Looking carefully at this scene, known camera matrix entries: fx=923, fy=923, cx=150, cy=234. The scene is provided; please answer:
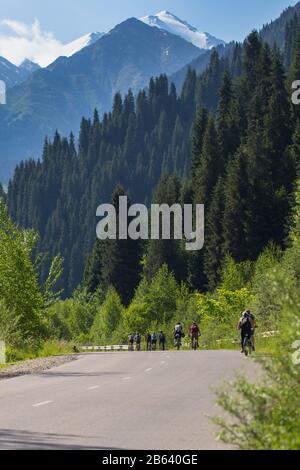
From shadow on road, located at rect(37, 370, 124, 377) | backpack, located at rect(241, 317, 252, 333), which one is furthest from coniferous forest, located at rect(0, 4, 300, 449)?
shadow on road, located at rect(37, 370, 124, 377)

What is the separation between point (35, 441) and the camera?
11.5 meters

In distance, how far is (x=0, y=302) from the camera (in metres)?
39.2

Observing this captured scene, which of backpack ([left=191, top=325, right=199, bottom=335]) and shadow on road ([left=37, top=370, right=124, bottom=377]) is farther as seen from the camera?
backpack ([left=191, top=325, right=199, bottom=335])

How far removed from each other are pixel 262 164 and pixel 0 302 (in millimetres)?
65393

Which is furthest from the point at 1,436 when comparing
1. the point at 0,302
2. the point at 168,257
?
the point at 168,257

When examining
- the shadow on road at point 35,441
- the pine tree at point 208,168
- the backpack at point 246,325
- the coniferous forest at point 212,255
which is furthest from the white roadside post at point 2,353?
the pine tree at point 208,168

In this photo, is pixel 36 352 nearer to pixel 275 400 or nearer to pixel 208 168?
pixel 275 400

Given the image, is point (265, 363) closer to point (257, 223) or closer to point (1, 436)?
point (1, 436)

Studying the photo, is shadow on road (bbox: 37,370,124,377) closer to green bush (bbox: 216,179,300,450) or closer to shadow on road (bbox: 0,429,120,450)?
shadow on road (bbox: 0,429,120,450)

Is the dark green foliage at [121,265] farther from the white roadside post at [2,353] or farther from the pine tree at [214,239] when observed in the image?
the white roadside post at [2,353]

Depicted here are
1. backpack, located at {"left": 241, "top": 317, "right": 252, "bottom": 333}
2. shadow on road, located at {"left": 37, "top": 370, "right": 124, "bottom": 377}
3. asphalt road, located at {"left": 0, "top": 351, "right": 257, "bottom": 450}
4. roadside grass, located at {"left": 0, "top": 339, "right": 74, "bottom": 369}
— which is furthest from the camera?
roadside grass, located at {"left": 0, "top": 339, "right": 74, "bottom": 369}

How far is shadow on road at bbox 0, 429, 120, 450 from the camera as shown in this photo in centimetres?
1088

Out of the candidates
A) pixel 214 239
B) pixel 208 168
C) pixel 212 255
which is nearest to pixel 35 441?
pixel 212 255

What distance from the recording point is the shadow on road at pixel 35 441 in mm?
10883
